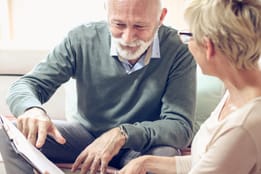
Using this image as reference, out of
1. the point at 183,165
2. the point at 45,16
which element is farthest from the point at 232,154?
the point at 45,16

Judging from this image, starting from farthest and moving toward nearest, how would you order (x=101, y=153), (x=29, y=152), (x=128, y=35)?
(x=128, y=35) < (x=101, y=153) < (x=29, y=152)

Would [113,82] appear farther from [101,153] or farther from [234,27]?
[234,27]

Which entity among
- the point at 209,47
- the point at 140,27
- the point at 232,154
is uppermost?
the point at 209,47

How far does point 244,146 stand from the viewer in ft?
3.88

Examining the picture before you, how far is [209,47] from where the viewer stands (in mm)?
1259

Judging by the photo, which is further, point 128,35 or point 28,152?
point 128,35

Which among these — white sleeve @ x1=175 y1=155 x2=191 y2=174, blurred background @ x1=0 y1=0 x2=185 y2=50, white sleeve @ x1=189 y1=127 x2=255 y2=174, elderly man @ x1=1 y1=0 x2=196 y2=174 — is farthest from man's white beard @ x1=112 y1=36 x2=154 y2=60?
blurred background @ x1=0 y1=0 x2=185 y2=50

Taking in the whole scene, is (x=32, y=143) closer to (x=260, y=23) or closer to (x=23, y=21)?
(x=260, y=23)

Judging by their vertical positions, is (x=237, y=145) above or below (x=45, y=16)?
above

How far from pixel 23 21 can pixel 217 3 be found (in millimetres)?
2393

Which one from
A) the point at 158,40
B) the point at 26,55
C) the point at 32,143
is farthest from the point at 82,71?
the point at 26,55

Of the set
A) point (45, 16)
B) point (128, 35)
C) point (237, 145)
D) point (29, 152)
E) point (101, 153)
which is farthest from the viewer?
point (45, 16)

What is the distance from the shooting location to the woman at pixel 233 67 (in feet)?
3.91

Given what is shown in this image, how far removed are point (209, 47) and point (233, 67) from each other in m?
0.08
